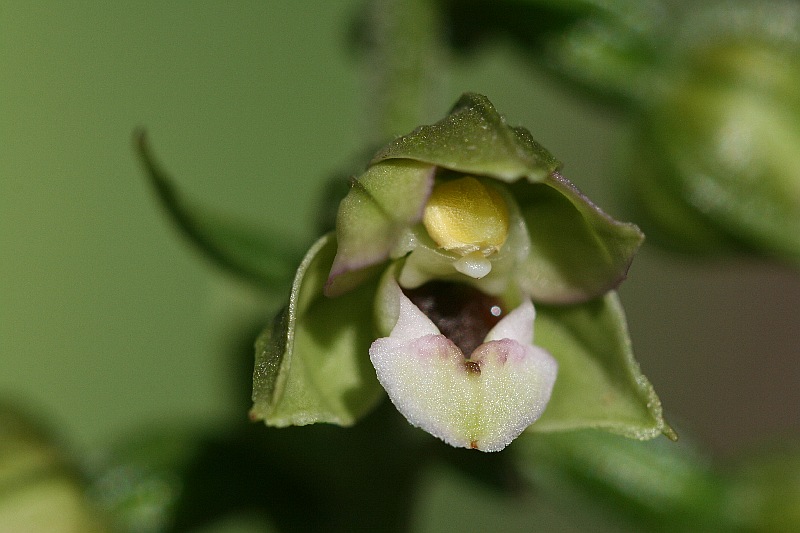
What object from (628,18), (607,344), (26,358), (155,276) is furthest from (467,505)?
(607,344)

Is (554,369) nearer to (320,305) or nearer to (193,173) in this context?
(320,305)

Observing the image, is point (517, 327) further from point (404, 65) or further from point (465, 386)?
point (404, 65)

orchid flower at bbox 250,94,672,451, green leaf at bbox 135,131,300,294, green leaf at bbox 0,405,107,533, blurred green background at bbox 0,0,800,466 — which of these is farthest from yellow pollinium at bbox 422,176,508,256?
blurred green background at bbox 0,0,800,466

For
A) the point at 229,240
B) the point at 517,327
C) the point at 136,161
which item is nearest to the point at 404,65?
the point at 229,240

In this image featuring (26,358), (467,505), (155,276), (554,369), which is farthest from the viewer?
(467,505)

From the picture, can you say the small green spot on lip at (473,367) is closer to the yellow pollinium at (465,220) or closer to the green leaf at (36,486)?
the yellow pollinium at (465,220)
